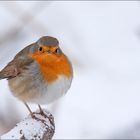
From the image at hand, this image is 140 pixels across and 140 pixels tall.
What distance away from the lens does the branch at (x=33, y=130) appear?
387cm

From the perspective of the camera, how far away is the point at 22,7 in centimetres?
798

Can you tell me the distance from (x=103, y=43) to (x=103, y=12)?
636 mm

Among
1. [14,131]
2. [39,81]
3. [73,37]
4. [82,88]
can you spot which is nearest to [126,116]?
[82,88]

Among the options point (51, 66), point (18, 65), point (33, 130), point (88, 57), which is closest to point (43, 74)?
point (51, 66)

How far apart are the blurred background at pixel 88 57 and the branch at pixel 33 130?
952 millimetres

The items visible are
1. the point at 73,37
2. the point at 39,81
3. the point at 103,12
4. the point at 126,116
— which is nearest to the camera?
the point at 39,81

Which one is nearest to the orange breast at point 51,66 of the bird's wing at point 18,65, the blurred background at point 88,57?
the bird's wing at point 18,65

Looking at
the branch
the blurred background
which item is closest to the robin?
the branch

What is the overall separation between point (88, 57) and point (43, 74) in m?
2.23

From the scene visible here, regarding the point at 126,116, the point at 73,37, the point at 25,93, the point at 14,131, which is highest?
the point at 73,37

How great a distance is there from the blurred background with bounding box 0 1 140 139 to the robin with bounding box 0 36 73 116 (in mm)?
471

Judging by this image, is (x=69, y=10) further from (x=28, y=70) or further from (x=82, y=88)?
(x=28, y=70)

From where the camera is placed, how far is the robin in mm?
4957

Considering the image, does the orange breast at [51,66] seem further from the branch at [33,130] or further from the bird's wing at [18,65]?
the branch at [33,130]
